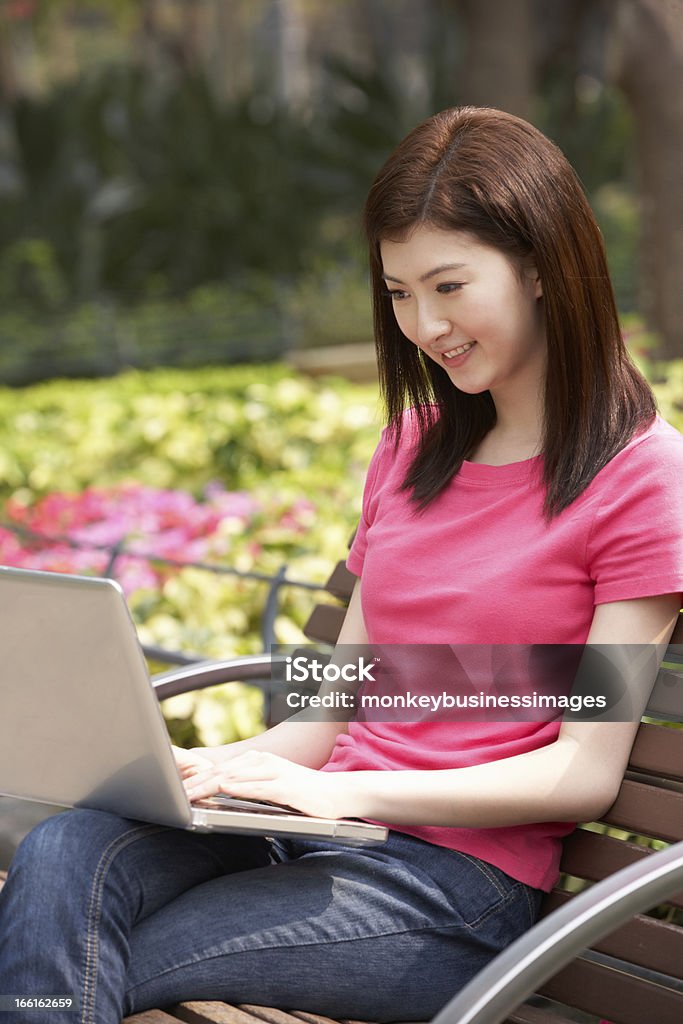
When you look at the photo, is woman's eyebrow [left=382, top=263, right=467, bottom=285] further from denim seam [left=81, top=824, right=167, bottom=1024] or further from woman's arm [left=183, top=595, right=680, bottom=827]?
denim seam [left=81, top=824, right=167, bottom=1024]

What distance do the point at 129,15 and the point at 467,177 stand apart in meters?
16.8

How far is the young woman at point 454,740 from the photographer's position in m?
1.84

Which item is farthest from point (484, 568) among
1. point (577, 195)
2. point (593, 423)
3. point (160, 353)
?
point (160, 353)

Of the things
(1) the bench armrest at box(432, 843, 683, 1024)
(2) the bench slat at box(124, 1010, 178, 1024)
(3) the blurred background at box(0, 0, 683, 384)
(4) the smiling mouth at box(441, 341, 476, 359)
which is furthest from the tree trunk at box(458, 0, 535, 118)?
(1) the bench armrest at box(432, 843, 683, 1024)

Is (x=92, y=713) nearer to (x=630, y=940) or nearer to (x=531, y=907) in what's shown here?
(x=531, y=907)

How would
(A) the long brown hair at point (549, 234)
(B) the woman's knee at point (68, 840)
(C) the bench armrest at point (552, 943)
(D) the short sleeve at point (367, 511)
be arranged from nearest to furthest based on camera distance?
1. (C) the bench armrest at point (552, 943)
2. (B) the woman's knee at point (68, 840)
3. (A) the long brown hair at point (549, 234)
4. (D) the short sleeve at point (367, 511)

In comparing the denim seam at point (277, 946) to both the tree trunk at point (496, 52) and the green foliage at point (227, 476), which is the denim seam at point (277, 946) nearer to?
the green foliage at point (227, 476)

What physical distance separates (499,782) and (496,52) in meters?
8.74

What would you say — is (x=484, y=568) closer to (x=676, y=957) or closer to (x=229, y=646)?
(x=676, y=957)

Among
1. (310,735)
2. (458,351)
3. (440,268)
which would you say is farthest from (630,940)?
(440,268)

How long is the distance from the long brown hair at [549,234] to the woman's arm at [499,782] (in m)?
0.20

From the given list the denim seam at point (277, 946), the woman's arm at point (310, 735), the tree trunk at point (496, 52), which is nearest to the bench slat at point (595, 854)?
the denim seam at point (277, 946)

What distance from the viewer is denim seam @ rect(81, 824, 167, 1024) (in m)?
1.73

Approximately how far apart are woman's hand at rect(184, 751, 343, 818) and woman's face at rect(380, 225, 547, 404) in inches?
22.9
